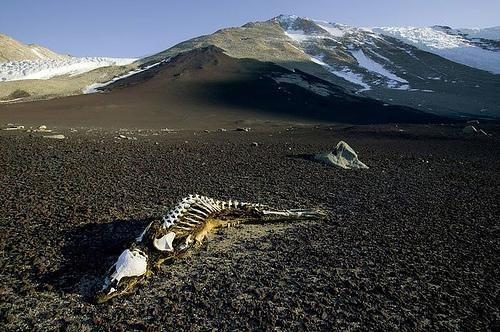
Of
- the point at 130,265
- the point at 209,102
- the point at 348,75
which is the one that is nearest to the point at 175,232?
the point at 130,265

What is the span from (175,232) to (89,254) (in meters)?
1.06

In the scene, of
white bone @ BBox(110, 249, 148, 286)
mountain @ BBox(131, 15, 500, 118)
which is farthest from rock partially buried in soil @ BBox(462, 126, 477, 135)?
mountain @ BBox(131, 15, 500, 118)

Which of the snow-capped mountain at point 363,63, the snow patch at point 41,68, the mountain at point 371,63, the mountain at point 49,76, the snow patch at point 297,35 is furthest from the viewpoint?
the snow patch at point 297,35

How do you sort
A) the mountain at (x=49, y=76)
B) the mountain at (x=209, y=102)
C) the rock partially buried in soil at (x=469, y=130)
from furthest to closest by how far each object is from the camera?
1. the mountain at (x=49, y=76)
2. the mountain at (x=209, y=102)
3. the rock partially buried in soil at (x=469, y=130)

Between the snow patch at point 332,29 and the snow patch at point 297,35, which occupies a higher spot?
the snow patch at point 332,29

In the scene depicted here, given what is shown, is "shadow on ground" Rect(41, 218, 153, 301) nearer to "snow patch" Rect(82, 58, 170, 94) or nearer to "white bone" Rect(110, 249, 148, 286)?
"white bone" Rect(110, 249, 148, 286)

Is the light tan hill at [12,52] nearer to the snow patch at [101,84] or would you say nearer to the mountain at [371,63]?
the mountain at [371,63]

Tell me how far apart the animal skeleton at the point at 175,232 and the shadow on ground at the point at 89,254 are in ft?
0.98

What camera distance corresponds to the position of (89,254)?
16.0 feet

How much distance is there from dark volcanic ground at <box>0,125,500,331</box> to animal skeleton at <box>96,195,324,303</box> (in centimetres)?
16

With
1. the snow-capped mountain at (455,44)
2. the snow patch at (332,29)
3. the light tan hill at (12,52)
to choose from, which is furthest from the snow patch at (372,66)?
the light tan hill at (12,52)

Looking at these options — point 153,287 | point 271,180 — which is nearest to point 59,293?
point 153,287

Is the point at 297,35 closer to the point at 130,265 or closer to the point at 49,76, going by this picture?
the point at 49,76

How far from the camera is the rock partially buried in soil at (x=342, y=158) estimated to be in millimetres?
11891
